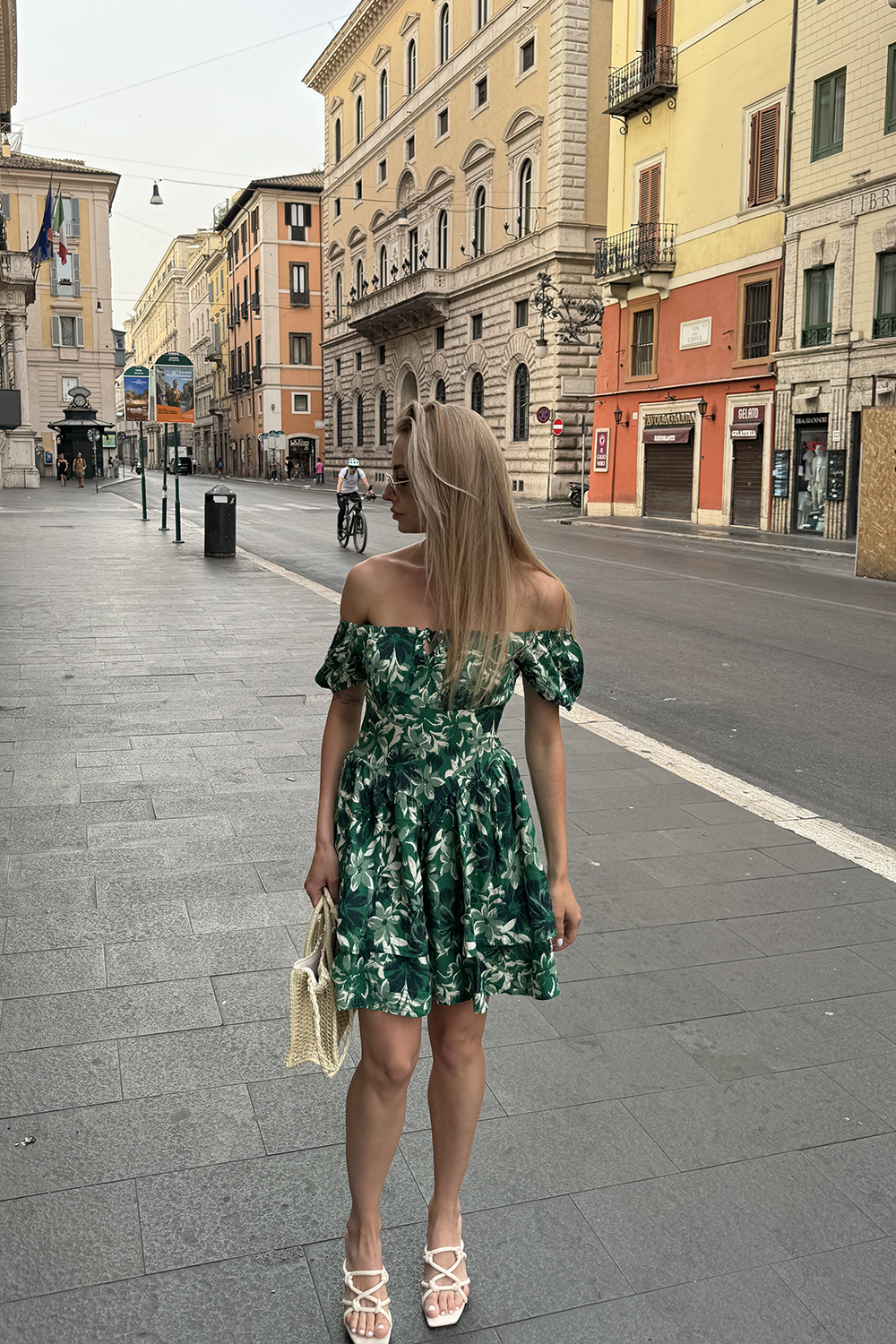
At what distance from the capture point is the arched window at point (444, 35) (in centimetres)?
4638

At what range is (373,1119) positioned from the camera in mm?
2242

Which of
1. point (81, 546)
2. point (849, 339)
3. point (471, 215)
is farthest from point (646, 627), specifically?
point (471, 215)

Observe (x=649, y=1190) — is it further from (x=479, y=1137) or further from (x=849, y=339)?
(x=849, y=339)

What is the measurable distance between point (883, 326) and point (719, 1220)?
2270 centimetres

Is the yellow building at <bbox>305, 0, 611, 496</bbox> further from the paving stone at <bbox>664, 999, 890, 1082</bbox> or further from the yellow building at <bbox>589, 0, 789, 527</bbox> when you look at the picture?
the paving stone at <bbox>664, 999, 890, 1082</bbox>

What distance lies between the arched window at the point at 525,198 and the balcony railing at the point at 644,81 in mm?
7229

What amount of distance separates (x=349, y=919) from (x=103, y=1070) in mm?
1237

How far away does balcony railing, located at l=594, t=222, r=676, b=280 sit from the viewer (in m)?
30.3

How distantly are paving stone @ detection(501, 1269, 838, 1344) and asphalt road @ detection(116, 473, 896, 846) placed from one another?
3216 millimetres

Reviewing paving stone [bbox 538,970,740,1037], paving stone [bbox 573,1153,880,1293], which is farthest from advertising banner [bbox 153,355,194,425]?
paving stone [bbox 573,1153,880,1293]

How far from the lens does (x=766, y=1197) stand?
2594 millimetres

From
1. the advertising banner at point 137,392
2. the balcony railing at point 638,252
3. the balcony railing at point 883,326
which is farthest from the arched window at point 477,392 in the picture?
the balcony railing at point 883,326

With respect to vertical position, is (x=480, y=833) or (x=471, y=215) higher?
(x=471, y=215)

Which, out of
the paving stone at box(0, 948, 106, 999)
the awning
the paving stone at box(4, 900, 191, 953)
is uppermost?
the awning
